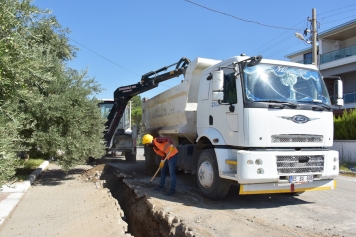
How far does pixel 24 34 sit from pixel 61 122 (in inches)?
170

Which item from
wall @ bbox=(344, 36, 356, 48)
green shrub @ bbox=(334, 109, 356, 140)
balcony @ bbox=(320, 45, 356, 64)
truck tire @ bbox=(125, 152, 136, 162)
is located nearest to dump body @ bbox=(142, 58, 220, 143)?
truck tire @ bbox=(125, 152, 136, 162)

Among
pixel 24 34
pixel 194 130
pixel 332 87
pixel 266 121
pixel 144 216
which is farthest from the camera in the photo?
pixel 194 130

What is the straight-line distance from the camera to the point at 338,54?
25.0 metres

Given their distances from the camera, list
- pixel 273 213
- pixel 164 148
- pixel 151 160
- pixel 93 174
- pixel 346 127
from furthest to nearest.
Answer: pixel 346 127 → pixel 151 160 → pixel 93 174 → pixel 164 148 → pixel 273 213

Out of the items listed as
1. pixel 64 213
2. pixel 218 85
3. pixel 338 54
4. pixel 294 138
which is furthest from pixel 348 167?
pixel 338 54

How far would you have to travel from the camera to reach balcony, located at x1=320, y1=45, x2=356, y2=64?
2367cm

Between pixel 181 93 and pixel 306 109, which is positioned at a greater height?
pixel 181 93

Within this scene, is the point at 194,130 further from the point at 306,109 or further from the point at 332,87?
the point at 332,87

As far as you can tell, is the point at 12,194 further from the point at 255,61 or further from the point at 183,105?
the point at 255,61

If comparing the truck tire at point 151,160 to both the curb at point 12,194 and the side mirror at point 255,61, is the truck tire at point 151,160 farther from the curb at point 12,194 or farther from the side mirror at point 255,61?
the side mirror at point 255,61

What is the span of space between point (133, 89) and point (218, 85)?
637 centimetres

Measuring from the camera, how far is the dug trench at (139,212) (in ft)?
16.9

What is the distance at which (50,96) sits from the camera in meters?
8.20

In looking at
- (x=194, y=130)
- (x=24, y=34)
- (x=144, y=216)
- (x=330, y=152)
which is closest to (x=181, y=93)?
(x=194, y=130)
